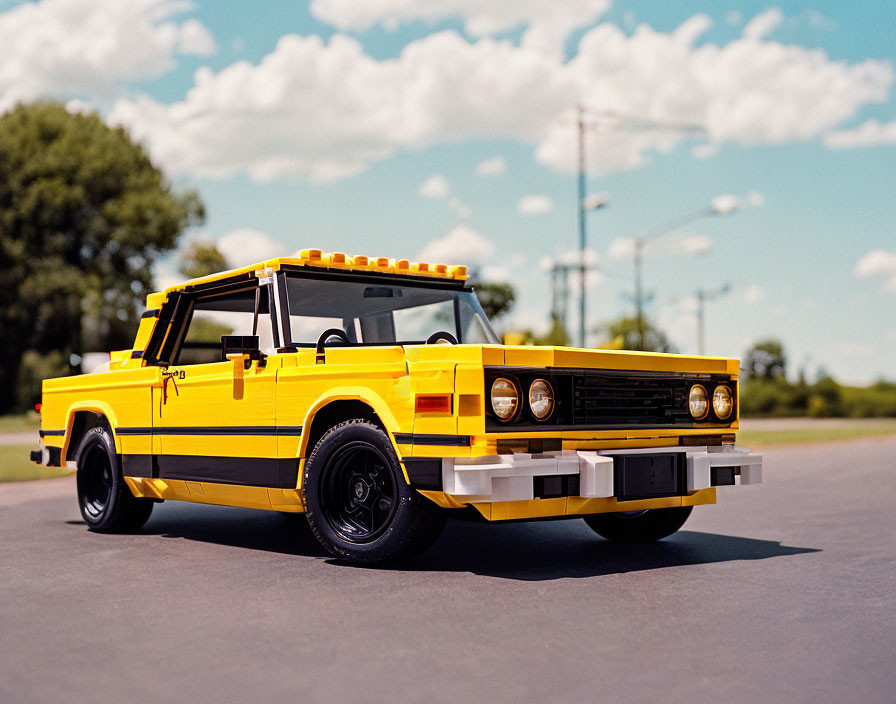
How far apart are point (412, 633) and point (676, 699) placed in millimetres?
1418

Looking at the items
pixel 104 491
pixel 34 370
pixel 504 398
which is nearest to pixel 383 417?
pixel 504 398

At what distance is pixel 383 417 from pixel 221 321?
308 centimetres

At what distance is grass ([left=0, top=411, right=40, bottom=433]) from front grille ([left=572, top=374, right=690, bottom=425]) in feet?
79.2

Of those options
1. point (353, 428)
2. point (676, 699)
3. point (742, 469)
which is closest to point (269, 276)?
point (353, 428)

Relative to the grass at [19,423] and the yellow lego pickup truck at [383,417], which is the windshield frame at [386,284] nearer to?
the yellow lego pickup truck at [383,417]

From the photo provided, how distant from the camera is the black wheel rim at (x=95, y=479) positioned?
9.41m

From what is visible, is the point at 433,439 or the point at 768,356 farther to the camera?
the point at 768,356

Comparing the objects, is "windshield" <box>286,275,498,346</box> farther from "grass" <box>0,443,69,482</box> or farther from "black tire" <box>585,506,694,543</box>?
"grass" <box>0,443,69,482</box>

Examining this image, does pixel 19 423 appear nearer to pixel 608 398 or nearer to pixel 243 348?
pixel 243 348

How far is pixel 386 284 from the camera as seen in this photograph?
8.35m

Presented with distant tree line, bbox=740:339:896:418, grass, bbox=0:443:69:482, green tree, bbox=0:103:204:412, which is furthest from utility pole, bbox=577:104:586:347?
distant tree line, bbox=740:339:896:418

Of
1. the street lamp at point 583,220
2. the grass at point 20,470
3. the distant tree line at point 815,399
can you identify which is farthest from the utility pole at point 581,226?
the distant tree line at point 815,399

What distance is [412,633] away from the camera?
504 centimetres

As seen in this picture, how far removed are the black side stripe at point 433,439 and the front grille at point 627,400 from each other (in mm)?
804
